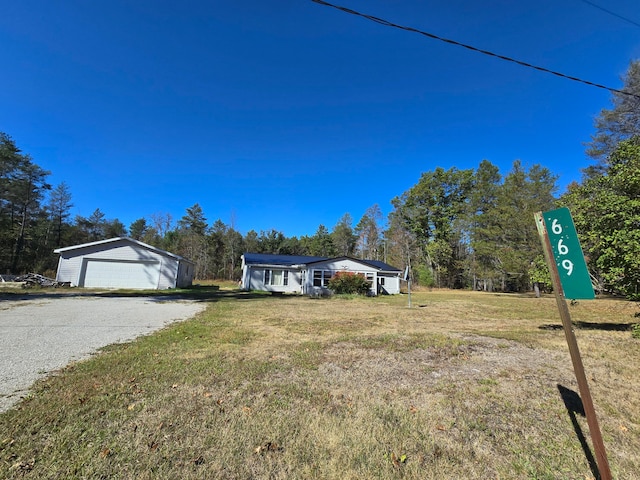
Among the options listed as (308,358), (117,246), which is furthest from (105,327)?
(117,246)

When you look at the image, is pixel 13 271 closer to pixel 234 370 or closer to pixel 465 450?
pixel 234 370

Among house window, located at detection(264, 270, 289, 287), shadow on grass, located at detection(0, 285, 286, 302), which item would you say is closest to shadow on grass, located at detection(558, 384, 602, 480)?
shadow on grass, located at detection(0, 285, 286, 302)

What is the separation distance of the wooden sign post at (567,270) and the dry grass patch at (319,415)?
92 cm

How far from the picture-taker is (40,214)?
3512 centimetres

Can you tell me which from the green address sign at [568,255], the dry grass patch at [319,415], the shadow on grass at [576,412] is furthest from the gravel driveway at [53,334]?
the shadow on grass at [576,412]

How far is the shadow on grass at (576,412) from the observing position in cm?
247

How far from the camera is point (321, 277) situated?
23.9 metres

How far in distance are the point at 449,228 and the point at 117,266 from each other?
1402 inches

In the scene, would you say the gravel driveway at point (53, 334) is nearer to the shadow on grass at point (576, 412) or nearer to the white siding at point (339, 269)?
the shadow on grass at point (576, 412)

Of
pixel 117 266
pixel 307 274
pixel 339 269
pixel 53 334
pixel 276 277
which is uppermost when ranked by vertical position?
pixel 339 269

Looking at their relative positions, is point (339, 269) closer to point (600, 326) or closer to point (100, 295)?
point (100, 295)

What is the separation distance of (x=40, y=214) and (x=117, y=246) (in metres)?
22.8

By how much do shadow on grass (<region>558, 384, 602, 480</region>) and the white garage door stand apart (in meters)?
24.7

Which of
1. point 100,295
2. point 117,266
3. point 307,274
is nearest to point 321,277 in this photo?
point 307,274
